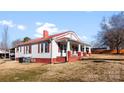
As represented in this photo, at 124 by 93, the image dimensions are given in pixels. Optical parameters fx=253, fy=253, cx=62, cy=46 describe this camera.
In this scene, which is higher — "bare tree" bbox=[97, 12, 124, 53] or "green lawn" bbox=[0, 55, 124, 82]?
"bare tree" bbox=[97, 12, 124, 53]

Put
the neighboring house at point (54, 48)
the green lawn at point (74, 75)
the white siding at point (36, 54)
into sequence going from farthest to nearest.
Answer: the white siding at point (36, 54)
the neighboring house at point (54, 48)
the green lawn at point (74, 75)

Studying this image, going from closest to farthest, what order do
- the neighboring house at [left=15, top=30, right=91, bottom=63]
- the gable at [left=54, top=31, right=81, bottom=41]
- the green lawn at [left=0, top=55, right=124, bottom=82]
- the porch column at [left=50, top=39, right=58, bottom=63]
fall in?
the green lawn at [left=0, top=55, right=124, bottom=82] → the porch column at [left=50, top=39, right=58, bottom=63] → the neighboring house at [left=15, top=30, right=91, bottom=63] → the gable at [left=54, top=31, right=81, bottom=41]

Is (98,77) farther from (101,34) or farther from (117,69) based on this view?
(101,34)

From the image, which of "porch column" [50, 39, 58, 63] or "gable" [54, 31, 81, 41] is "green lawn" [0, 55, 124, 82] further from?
"gable" [54, 31, 81, 41]

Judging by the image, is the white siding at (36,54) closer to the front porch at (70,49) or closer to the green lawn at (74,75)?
the front porch at (70,49)

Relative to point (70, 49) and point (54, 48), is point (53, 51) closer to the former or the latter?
point (54, 48)

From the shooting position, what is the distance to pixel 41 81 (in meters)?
14.6

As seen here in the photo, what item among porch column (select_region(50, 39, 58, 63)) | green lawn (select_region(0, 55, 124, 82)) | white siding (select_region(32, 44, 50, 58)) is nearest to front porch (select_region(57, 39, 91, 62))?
porch column (select_region(50, 39, 58, 63))

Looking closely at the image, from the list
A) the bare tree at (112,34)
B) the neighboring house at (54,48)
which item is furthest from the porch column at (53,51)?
the bare tree at (112,34)
